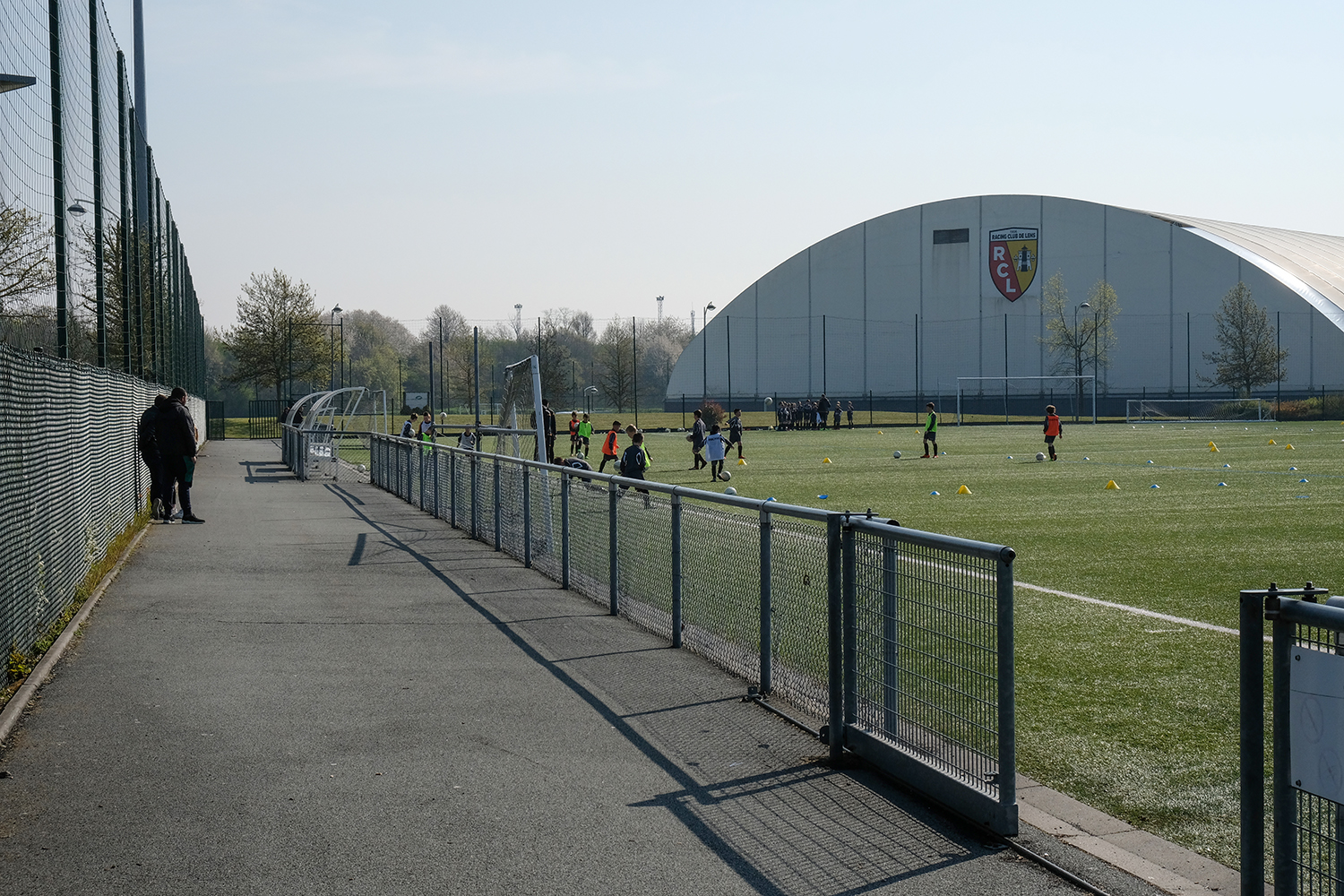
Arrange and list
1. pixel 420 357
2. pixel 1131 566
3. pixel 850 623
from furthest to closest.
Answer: pixel 420 357
pixel 1131 566
pixel 850 623

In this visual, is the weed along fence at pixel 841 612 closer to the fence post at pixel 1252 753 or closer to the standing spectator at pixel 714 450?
the fence post at pixel 1252 753

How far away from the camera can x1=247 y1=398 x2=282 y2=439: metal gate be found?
6656cm

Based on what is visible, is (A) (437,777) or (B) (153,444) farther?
(B) (153,444)

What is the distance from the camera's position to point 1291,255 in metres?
74.4

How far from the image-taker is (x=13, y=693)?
22.4 ft

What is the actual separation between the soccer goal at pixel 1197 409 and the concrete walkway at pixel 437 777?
196 feet

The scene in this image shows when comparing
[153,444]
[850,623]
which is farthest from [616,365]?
[850,623]

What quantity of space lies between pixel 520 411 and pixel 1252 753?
46.0ft

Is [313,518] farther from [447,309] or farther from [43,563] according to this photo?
[447,309]

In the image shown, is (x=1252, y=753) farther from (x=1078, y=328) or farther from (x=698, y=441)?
(x=1078, y=328)

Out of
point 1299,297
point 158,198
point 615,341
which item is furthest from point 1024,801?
point 615,341

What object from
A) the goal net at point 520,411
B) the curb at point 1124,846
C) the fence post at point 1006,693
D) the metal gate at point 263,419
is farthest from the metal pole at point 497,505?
the metal gate at point 263,419

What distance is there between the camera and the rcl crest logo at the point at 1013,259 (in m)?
75.8

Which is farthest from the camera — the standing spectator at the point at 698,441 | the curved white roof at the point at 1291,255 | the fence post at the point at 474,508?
the curved white roof at the point at 1291,255
